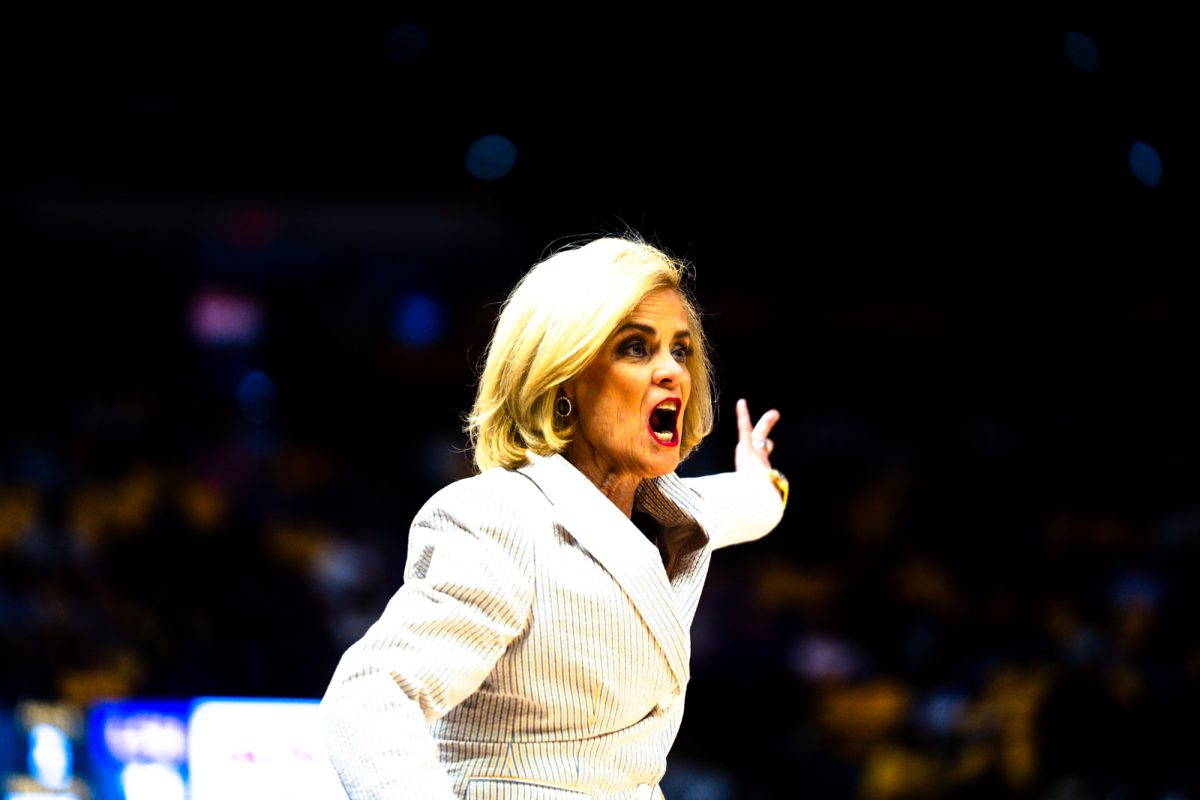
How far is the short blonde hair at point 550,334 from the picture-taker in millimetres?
1518

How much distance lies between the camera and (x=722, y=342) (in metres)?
8.25

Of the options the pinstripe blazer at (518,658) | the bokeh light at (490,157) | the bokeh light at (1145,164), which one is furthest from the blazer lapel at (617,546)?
the bokeh light at (490,157)

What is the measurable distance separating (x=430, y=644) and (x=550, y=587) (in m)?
0.15

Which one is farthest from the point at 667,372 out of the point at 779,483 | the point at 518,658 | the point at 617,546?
the point at 779,483

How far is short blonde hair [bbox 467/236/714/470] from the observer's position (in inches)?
59.7

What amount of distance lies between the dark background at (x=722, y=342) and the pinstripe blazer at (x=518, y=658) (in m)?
3.78

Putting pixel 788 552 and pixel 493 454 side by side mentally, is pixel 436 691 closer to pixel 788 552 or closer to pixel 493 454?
pixel 493 454

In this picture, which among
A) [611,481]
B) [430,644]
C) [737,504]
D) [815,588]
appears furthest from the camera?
[815,588]

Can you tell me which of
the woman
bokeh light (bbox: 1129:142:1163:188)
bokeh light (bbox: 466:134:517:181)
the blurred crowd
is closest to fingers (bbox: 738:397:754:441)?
the woman

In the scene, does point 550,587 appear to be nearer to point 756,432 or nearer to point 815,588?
point 756,432

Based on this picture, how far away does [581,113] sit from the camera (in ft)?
24.3

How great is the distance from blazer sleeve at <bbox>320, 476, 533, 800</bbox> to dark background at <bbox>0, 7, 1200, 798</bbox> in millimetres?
3881

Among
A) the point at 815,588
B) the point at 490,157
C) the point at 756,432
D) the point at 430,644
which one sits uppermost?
the point at 490,157

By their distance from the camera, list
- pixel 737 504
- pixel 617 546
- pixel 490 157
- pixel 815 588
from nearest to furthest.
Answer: pixel 617 546
pixel 737 504
pixel 815 588
pixel 490 157
